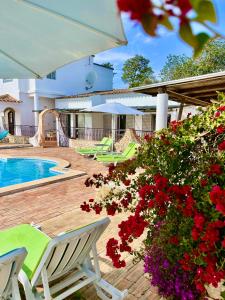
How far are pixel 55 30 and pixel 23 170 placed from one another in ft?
36.9

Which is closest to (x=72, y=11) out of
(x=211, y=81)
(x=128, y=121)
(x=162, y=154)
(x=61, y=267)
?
(x=162, y=154)

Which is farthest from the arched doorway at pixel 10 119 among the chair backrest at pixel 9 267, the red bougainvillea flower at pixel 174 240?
the red bougainvillea flower at pixel 174 240

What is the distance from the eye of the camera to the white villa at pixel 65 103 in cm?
2259

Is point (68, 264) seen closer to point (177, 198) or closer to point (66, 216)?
point (177, 198)

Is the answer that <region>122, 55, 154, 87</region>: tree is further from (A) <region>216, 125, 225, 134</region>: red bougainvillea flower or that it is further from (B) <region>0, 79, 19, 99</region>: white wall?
(A) <region>216, 125, 225, 134</region>: red bougainvillea flower

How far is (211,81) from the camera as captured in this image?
4.88 m

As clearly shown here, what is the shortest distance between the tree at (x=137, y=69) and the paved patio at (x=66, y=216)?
1284 inches

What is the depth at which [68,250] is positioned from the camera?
106 inches

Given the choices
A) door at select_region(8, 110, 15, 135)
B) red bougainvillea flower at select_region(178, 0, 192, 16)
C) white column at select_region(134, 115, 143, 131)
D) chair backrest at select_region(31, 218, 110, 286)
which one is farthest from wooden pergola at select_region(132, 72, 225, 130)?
door at select_region(8, 110, 15, 135)

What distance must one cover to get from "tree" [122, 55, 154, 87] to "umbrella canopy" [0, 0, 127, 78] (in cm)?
3658

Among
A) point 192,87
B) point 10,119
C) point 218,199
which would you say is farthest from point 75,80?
point 218,199

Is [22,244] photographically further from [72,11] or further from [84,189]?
[84,189]

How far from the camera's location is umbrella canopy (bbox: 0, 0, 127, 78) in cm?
238

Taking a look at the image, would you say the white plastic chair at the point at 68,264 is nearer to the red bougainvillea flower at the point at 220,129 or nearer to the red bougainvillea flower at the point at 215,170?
the red bougainvillea flower at the point at 215,170
